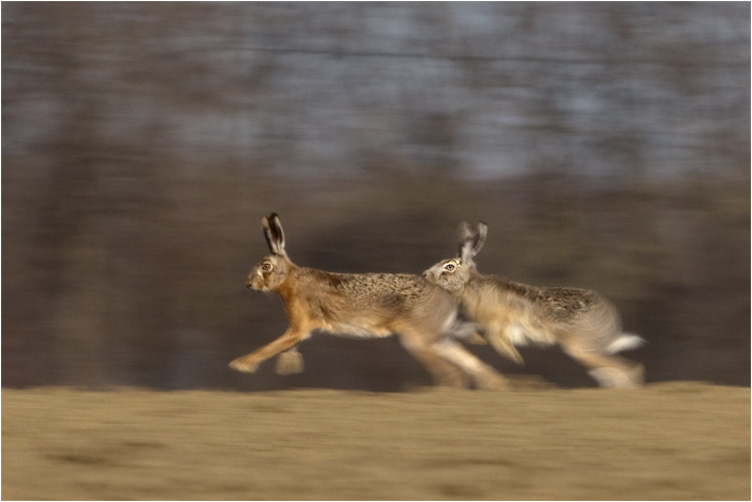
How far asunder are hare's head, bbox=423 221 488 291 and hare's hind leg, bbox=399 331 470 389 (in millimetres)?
703

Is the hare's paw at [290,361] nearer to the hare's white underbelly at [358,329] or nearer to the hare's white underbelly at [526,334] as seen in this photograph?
the hare's white underbelly at [358,329]

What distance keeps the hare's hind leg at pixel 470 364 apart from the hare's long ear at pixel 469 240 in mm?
983

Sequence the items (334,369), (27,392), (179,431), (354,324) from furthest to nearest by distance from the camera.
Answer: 1. (334,369)
2. (354,324)
3. (27,392)
4. (179,431)

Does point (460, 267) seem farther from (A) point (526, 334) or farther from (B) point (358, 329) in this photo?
(B) point (358, 329)

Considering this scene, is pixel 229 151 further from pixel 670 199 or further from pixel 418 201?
pixel 670 199

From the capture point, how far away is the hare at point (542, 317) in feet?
36.9

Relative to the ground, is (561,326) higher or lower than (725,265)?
lower

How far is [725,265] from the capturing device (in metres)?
14.4

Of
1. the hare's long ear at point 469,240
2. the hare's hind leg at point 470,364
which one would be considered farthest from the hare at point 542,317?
the hare's hind leg at point 470,364

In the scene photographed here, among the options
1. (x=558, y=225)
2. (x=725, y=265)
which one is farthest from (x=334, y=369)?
(x=725, y=265)

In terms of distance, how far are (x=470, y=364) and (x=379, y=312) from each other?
3.41ft

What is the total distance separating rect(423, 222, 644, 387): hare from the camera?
11.2 meters

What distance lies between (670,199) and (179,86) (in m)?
6.48

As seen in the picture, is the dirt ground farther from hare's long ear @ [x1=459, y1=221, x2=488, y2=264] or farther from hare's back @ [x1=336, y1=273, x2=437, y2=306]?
hare's long ear @ [x1=459, y1=221, x2=488, y2=264]
